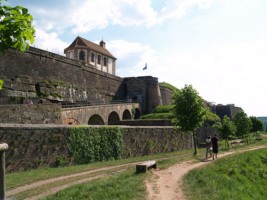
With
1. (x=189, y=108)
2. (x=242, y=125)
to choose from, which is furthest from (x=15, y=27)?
Answer: (x=242, y=125)

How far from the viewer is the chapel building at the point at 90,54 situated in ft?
174

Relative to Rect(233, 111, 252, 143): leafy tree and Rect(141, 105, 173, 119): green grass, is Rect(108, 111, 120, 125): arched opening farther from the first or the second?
Rect(233, 111, 252, 143): leafy tree

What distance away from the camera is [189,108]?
22.5 m

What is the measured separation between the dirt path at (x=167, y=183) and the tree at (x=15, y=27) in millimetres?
6607

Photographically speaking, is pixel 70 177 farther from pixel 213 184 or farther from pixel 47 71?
pixel 47 71

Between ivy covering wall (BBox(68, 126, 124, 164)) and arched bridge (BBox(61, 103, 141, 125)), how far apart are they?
499 cm

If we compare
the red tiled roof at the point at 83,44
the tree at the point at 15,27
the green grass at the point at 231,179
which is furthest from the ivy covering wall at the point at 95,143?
the red tiled roof at the point at 83,44

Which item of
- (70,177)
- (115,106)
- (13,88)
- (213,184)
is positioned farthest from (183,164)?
(115,106)

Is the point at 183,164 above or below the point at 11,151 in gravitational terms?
below

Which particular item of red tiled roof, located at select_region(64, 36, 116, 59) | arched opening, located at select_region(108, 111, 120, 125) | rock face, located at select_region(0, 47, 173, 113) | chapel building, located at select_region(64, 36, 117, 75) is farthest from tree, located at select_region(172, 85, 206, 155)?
red tiled roof, located at select_region(64, 36, 116, 59)

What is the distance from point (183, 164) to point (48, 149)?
6759 mm

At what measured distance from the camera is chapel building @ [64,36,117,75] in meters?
53.2

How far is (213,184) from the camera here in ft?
39.1

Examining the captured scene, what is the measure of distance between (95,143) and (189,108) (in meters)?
7.11
